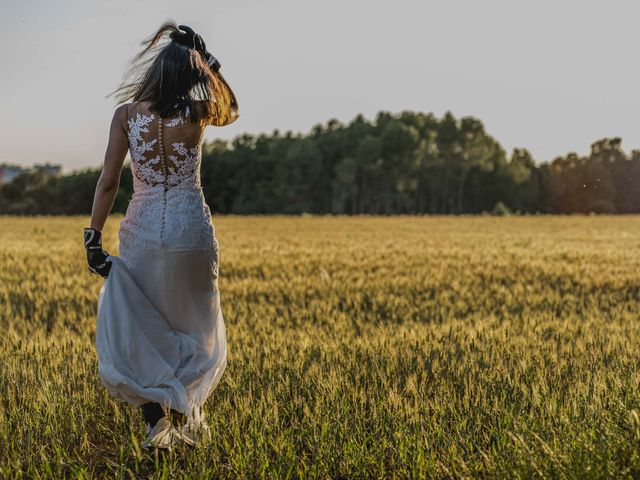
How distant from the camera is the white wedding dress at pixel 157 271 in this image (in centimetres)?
375

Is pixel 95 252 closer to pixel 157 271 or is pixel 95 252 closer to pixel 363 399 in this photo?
pixel 157 271

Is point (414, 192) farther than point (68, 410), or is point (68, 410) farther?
point (414, 192)

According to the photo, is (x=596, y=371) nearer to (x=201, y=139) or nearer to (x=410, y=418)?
(x=410, y=418)

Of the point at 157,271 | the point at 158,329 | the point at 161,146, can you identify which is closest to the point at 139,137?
the point at 161,146

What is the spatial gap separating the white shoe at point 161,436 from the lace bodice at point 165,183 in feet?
2.91

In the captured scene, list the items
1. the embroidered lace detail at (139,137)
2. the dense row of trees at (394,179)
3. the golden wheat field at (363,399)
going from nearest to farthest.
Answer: the golden wheat field at (363,399) → the embroidered lace detail at (139,137) → the dense row of trees at (394,179)

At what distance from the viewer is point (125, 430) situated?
401 centimetres

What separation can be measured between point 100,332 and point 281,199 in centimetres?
8119

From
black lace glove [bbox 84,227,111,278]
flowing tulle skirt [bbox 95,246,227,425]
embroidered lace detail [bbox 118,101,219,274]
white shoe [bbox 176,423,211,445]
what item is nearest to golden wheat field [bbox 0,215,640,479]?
white shoe [bbox 176,423,211,445]

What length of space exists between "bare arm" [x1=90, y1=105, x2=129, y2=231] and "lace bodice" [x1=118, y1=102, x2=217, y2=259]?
0.15 feet

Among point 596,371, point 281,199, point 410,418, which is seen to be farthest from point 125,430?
point 281,199

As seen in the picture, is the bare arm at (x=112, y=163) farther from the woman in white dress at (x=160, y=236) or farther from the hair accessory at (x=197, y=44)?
the hair accessory at (x=197, y=44)

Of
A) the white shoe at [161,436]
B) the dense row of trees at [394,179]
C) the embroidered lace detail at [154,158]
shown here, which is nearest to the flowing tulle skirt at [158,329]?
the white shoe at [161,436]

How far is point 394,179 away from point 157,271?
78599 mm
